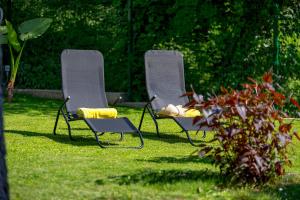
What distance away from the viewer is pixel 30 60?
15750mm

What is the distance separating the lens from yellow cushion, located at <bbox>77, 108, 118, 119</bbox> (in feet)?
29.7

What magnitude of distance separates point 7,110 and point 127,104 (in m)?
2.21

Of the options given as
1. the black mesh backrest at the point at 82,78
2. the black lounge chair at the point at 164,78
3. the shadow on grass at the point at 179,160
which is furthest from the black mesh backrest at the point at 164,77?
the shadow on grass at the point at 179,160

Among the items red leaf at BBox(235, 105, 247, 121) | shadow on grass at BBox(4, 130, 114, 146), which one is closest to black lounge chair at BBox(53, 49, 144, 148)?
shadow on grass at BBox(4, 130, 114, 146)

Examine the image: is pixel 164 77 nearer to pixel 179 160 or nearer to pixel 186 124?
pixel 186 124

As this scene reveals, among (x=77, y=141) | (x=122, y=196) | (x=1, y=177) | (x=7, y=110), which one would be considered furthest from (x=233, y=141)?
(x=7, y=110)

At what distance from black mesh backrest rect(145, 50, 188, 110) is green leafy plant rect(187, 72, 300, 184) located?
377cm

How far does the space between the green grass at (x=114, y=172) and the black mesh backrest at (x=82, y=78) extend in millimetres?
436

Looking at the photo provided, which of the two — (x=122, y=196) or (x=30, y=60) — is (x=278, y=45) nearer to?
A: (x=30, y=60)

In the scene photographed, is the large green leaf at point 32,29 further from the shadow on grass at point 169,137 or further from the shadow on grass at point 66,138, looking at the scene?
the shadow on grass at point 169,137

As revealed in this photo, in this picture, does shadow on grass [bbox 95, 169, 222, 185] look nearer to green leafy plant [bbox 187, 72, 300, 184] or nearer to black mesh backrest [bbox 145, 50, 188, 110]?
green leafy plant [bbox 187, 72, 300, 184]

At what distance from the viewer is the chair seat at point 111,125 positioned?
8688 millimetres

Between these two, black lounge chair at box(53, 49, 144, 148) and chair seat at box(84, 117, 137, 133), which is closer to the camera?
chair seat at box(84, 117, 137, 133)

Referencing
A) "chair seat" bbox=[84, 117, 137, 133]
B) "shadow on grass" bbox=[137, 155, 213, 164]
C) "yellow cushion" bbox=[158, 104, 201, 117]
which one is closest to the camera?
"shadow on grass" bbox=[137, 155, 213, 164]
